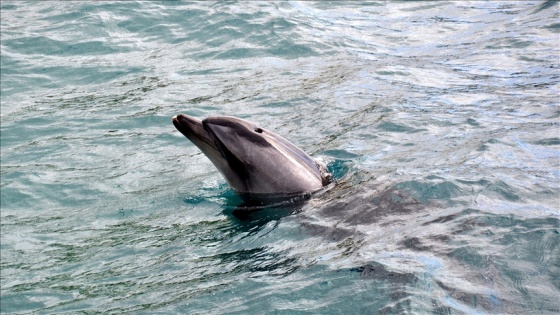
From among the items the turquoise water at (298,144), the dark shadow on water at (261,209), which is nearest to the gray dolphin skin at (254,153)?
the dark shadow on water at (261,209)

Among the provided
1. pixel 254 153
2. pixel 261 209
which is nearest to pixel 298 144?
pixel 254 153

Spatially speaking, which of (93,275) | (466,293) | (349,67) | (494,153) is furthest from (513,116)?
(93,275)

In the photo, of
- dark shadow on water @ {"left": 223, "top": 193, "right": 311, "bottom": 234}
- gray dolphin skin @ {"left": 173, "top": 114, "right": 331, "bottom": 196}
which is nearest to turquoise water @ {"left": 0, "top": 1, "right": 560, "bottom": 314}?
dark shadow on water @ {"left": 223, "top": 193, "right": 311, "bottom": 234}

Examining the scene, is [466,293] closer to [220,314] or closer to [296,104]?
[220,314]

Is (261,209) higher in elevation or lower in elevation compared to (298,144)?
higher

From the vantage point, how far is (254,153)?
743 centimetres

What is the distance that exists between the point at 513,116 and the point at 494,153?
50.3 inches

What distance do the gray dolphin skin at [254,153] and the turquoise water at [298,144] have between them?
0.85 feet

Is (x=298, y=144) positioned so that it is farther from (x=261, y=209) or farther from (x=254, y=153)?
(x=261, y=209)

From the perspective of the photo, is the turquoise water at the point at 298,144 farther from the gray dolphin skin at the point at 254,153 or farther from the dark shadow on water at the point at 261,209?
the gray dolphin skin at the point at 254,153

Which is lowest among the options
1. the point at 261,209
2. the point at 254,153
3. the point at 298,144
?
the point at 298,144

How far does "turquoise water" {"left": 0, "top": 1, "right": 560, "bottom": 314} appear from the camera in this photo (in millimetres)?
5891

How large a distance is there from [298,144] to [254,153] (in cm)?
193

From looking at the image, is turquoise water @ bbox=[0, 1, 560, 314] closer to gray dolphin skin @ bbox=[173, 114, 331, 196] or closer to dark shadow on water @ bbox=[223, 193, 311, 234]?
dark shadow on water @ bbox=[223, 193, 311, 234]
